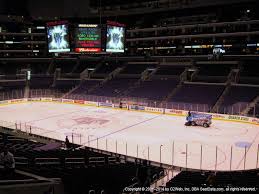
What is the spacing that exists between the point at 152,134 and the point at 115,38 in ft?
46.8

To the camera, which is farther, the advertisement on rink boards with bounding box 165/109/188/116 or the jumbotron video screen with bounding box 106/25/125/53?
the jumbotron video screen with bounding box 106/25/125/53

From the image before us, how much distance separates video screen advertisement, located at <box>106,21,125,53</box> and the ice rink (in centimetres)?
733

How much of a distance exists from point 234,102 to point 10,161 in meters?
29.5

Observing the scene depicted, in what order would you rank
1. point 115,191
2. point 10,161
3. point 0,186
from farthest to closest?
point 115,191 → point 10,161 → point 0,186

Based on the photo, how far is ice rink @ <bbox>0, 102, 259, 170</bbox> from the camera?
17.7 metres

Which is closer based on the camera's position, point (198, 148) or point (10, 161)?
point (10, 161)

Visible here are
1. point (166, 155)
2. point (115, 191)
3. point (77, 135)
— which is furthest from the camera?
point (77, 135)

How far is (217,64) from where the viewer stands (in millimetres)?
46375

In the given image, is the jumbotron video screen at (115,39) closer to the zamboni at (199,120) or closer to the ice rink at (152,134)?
the ice rink at (152,134)

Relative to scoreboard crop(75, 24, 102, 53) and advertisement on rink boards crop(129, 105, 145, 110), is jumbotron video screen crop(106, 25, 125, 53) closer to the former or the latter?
scoreboard crop(75, 24, 102, 53)

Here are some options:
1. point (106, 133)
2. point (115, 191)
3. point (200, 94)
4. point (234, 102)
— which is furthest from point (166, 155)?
point (200, 94)

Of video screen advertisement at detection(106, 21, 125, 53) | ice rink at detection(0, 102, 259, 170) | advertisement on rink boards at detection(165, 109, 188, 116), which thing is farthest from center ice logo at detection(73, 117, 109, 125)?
video screen advertisement at detection(106, 21, 125, 53)

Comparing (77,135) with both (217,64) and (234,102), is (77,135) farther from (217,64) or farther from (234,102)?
(217,64)

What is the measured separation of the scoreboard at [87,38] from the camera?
33.2 meters
